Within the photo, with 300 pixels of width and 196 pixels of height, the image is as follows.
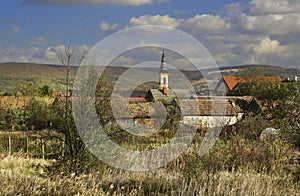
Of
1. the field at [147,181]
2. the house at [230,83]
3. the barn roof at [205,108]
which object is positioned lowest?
the barn roof at [205,108]

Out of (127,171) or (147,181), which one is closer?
(147,181)

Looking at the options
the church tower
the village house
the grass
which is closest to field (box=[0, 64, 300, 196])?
the grass

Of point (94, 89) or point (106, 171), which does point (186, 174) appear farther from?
point (94, 89)

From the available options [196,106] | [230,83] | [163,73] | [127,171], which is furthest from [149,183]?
[230,83]

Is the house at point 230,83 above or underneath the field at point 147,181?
above

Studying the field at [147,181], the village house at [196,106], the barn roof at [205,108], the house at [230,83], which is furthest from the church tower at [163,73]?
the house at [230,83]

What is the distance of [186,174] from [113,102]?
2.51m

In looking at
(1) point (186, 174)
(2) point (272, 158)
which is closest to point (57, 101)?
(1) point (186, 174)

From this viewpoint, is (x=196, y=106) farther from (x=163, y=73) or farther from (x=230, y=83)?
(x=230, y=83)

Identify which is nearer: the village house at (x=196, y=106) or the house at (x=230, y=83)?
the village house at (x=196, y=106)

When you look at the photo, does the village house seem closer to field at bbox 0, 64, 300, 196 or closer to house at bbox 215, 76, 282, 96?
house at bbox 215, 76, 282, 96

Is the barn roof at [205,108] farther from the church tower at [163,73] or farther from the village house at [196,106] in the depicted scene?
the church tower at [163,73]

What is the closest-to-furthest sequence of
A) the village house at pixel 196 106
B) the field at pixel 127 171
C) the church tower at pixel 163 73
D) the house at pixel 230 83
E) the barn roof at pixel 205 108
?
the field at pixel 127 171 < the church tower at pixel 163 73 < the village house at pixel 196 106 < the barn roof at pixel 205 108 < the house at pixel 230 83

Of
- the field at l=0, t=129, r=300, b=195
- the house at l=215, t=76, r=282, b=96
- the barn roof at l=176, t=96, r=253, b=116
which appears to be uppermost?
the house at l=215, t=76, r=282, b=96
